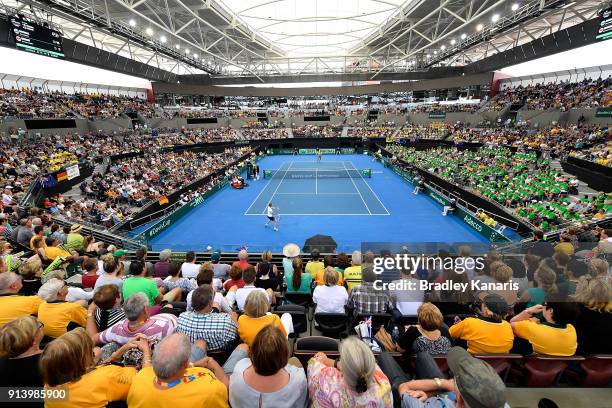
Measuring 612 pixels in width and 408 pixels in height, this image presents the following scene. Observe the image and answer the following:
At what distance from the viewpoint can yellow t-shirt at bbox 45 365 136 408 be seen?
7.57 ft

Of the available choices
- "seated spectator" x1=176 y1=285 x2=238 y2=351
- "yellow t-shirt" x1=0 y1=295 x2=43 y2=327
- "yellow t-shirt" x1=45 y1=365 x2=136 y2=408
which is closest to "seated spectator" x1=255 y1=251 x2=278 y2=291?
"seated spectator" x1=176 y1=285 x2=238 y2=351

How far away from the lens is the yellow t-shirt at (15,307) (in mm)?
3980

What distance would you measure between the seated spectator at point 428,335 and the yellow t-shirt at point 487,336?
431 millimetres

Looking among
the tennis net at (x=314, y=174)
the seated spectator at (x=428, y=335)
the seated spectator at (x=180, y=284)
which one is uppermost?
the seated spectator at (x=428, y=335)

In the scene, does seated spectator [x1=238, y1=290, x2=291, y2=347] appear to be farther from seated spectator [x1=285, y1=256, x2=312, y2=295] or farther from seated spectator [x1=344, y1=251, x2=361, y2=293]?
seated spectator [x1=344, y1=251, x2=361, y2=293]

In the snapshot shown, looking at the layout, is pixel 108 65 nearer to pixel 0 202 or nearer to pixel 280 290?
pixel 0 202

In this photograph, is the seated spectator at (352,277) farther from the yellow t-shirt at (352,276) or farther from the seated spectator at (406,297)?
the seated spectator at (406,297)

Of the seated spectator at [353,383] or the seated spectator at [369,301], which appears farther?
the seated spectator at [369,301]

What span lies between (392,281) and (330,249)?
645cm

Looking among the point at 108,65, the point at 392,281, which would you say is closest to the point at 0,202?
the point at 392,281

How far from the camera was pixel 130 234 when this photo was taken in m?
16.5

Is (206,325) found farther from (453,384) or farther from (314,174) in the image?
(314,174)

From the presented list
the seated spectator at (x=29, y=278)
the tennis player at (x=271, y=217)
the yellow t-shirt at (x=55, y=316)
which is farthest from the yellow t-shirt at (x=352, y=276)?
the tennis player at (x=271, y=217)

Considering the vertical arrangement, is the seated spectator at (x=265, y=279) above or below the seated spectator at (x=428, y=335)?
below
